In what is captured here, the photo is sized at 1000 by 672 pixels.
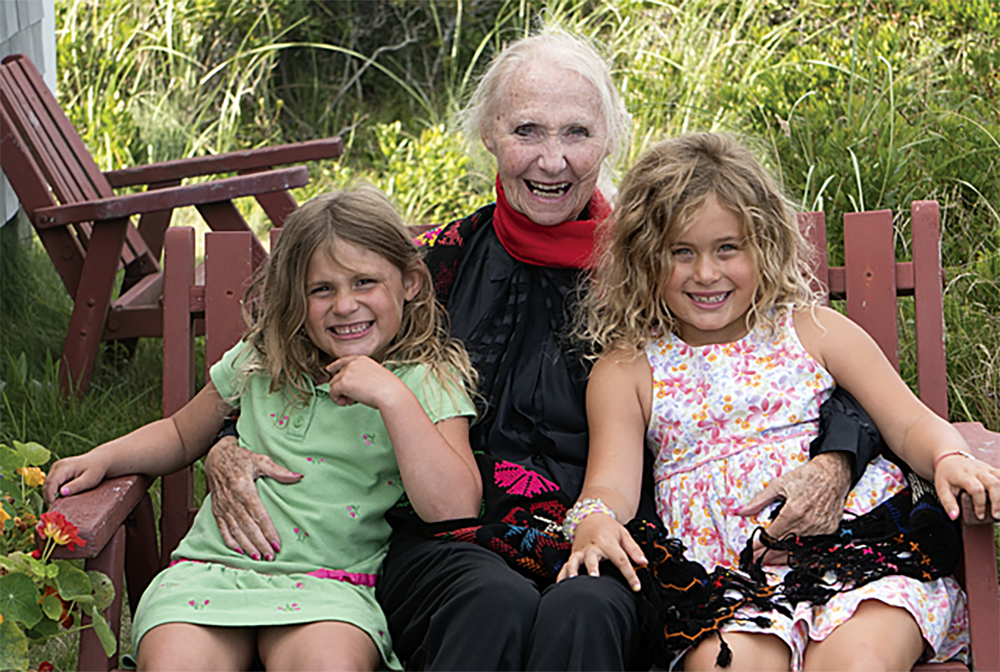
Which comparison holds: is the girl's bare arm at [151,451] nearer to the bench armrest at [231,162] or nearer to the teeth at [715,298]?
the teeth at [715,298]

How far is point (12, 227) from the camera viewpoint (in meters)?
5.50

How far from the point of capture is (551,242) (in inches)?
109

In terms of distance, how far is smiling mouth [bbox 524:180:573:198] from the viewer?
9.16ft

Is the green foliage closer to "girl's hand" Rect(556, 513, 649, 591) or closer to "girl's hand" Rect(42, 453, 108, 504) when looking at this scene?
"girl's hand" Rect(42, 453, 108, 504)

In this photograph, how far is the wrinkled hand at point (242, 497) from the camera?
2.35 m

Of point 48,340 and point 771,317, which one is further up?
point 771,317

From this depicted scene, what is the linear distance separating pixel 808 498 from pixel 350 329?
3.46ft

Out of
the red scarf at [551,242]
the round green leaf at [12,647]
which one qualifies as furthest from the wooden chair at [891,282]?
the round green leaf at [12,647]

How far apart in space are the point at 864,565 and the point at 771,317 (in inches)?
24.4

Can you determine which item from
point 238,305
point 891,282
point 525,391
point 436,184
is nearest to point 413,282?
point 525,391

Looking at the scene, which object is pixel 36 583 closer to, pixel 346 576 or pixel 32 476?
pixel 32 476

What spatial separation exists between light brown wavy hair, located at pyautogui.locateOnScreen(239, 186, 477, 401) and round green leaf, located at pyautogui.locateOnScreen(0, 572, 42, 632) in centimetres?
78

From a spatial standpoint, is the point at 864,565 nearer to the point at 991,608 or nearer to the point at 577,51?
the point at 991,608

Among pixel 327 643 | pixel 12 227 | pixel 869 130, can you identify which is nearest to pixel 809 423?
pixel 327 643
